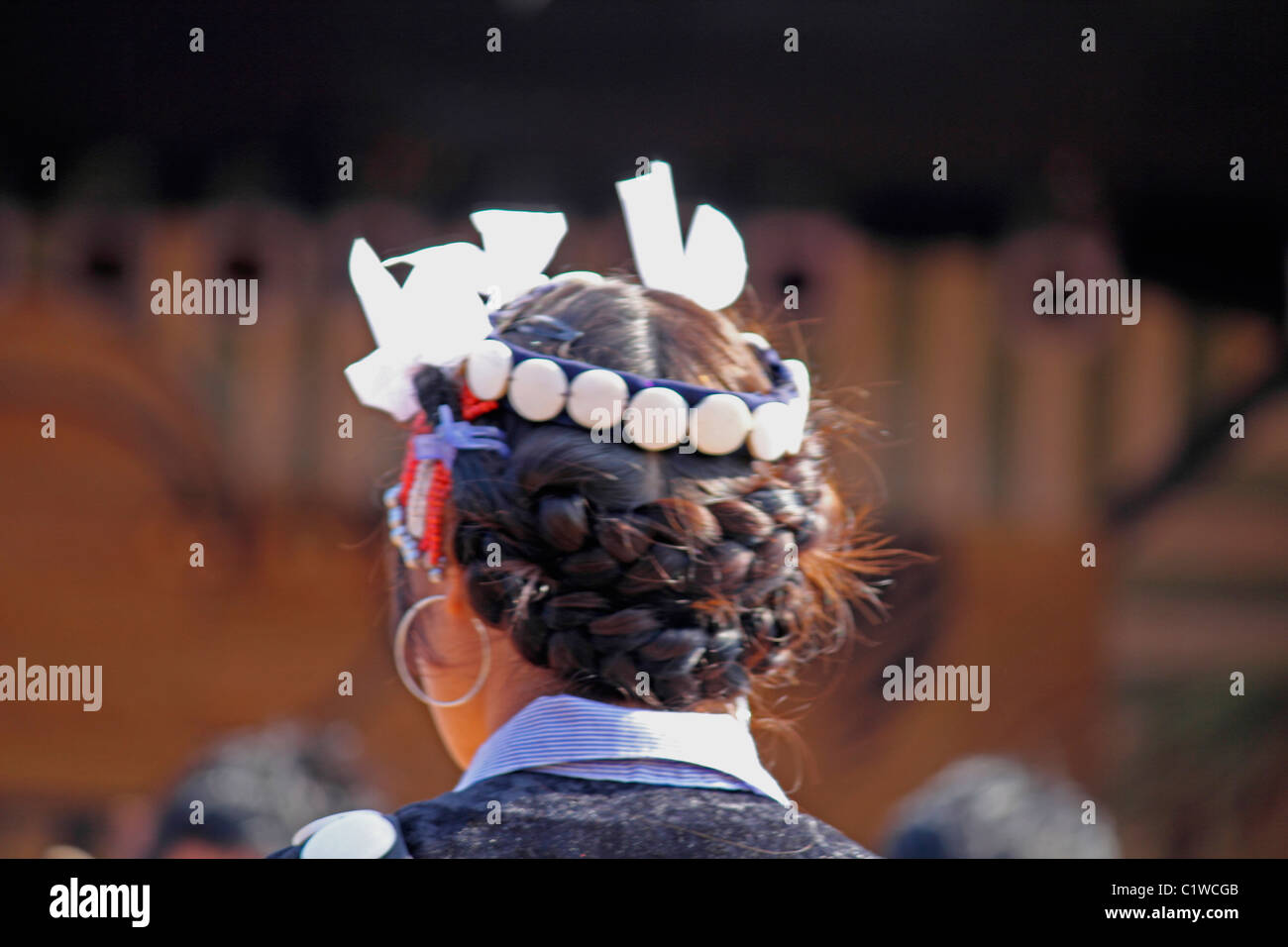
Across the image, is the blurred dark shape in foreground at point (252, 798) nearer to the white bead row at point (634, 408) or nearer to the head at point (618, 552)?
the head at point (618, 552)

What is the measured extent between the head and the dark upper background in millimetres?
2354

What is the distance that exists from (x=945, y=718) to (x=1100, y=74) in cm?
181

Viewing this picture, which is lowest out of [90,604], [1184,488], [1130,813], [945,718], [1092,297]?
[1130,813]

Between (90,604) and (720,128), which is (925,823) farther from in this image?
(90,604)

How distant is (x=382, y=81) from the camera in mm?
3459

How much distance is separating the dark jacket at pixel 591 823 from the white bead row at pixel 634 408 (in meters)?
0.29

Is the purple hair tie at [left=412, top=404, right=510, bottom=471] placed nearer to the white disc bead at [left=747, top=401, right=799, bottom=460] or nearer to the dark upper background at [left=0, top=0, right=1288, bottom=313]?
the white disc bead at [left=747, top=401, right=799, bottom=460]

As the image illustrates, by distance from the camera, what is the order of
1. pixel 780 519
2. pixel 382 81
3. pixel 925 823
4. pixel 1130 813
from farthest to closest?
1. pixel 1130 813
2. pixel 382 81
3. pixel 925 823
4. pixel 780 519

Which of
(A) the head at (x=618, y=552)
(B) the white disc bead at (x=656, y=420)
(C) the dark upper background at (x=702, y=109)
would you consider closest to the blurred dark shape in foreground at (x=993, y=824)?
(A) the head at (x=618, y=552)

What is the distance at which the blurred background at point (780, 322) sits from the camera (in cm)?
345

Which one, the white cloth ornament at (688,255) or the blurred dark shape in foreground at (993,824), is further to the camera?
the blurred dark shape in foreground at (993,824)

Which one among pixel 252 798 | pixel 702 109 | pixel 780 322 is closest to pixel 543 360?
pixel 252 798

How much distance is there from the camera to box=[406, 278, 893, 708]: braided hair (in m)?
1.13

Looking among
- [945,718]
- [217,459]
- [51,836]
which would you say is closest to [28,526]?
[217,459]
